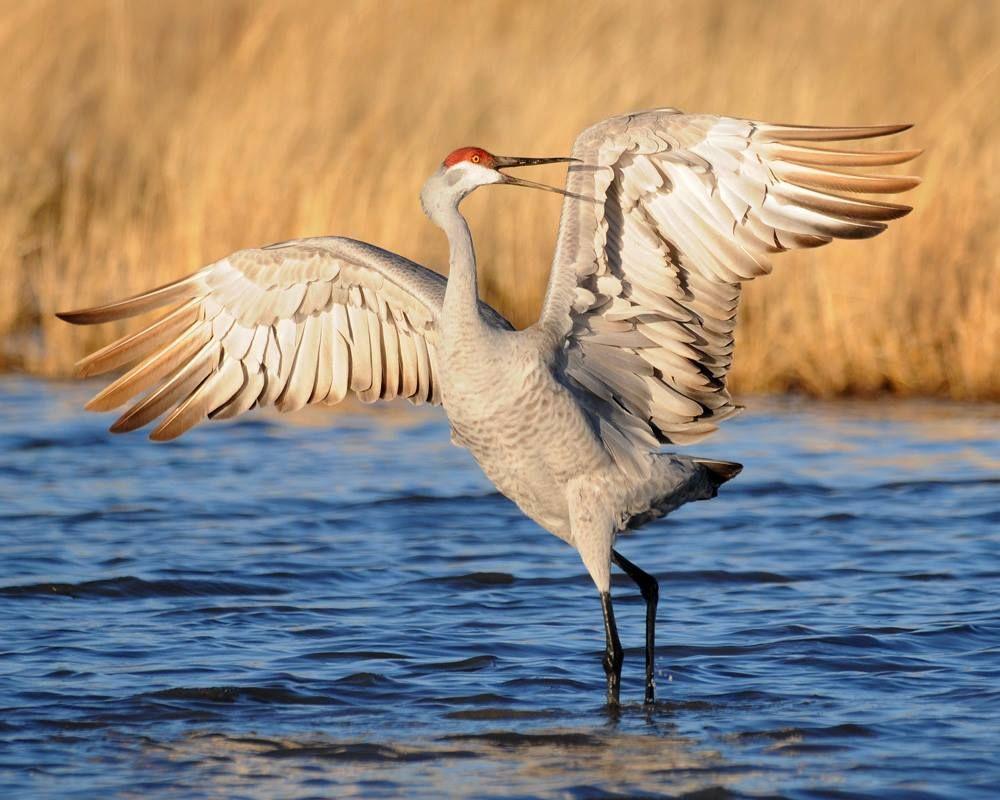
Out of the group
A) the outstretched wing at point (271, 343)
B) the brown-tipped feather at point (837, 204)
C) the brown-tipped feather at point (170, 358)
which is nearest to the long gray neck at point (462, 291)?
the outstretched wing at point (271, 343)

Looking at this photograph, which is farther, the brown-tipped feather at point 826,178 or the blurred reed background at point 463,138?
the blurred reed background at point 463,138

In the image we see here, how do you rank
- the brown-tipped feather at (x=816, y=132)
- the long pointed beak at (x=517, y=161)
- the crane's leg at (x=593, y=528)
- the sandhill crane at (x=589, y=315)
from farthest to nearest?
the crane's leg at (x=593, y=528) → the sandhill crane at (x=589, y=315) → the long pointed beak at (x=517, y=161) → the brown-tipped feather at (x=816, y=132)

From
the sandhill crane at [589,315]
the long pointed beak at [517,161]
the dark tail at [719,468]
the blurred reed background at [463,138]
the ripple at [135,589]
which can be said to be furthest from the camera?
the blurred reed background at [463,138]

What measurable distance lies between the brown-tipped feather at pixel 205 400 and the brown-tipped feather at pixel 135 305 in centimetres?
34

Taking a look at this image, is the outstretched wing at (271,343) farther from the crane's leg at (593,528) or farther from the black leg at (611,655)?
the black leg at (611,655)

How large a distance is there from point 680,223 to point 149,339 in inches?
84.6

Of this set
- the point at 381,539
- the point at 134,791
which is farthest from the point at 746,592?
the point at 134,791

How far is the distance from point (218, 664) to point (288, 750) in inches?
39.0

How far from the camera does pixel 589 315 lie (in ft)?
19.5

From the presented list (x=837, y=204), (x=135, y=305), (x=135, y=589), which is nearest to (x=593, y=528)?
(x=837, y=204)

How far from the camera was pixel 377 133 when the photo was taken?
11734mm

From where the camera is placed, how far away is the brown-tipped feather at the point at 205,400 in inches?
268

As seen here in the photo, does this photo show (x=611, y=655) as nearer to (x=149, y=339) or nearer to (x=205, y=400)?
(x=205, y=400)

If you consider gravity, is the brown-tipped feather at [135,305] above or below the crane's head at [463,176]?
below
